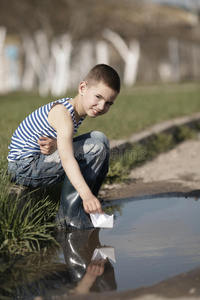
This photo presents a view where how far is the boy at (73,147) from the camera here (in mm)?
3285

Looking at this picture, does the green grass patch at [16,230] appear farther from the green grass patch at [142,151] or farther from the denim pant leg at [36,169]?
the green grass patch at [142,151]

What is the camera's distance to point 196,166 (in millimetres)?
5461

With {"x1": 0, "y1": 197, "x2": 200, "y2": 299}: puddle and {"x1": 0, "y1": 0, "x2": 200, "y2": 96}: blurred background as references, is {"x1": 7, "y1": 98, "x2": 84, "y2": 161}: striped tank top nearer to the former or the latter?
{"x1": 0, "y1": 197, "x2": 200, "y2": 299}: puddle

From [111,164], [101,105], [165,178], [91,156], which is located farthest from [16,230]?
[165,178]

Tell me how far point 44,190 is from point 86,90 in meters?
0.85

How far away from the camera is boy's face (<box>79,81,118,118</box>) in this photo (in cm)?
326

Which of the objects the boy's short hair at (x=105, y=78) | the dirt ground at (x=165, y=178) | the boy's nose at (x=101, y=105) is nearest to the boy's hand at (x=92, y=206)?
the boy's nose at (x=101, y=105)

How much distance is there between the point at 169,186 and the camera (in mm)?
4645

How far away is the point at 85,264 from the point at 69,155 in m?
0.66

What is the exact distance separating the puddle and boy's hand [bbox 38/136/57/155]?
547 millimetres

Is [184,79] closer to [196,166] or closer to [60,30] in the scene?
[60,30]

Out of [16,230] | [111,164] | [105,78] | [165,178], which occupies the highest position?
[105,78]

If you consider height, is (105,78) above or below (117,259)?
above

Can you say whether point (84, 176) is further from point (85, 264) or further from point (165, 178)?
point (165, 178)
